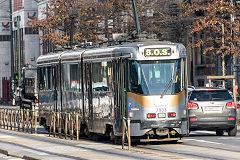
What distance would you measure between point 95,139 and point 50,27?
28888 mm

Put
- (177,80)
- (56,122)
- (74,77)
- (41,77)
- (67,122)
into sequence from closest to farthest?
(177,80)
(67,122)
(74,77)
(56,122)
(41,77)

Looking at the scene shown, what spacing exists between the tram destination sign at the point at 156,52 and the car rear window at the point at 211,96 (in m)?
3.53

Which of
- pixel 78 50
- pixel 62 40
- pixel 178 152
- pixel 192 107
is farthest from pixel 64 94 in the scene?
pixel 62 40

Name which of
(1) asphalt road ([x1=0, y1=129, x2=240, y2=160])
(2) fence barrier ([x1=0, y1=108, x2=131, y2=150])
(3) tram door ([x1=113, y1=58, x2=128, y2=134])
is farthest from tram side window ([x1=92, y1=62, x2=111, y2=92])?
(1) asphalt road ([x1=0, y1=129, x2=240, y2=160])

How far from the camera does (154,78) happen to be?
2262cm

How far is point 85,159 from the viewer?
18.2 m

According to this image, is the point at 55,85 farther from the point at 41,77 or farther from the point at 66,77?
the point at 41,77

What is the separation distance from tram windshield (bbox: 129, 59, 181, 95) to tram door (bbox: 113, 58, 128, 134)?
320 mm

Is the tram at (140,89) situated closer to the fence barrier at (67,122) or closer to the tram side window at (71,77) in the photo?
the fence barrier at (67,122)

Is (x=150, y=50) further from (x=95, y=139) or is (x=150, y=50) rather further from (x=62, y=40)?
(x=62, y=40)

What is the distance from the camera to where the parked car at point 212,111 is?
25.8m

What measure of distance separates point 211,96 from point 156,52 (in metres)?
3.96

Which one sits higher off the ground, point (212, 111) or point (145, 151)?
point (212, 111)

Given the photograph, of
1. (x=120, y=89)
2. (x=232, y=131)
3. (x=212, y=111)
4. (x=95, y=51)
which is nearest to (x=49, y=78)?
(x=95, y=51)
